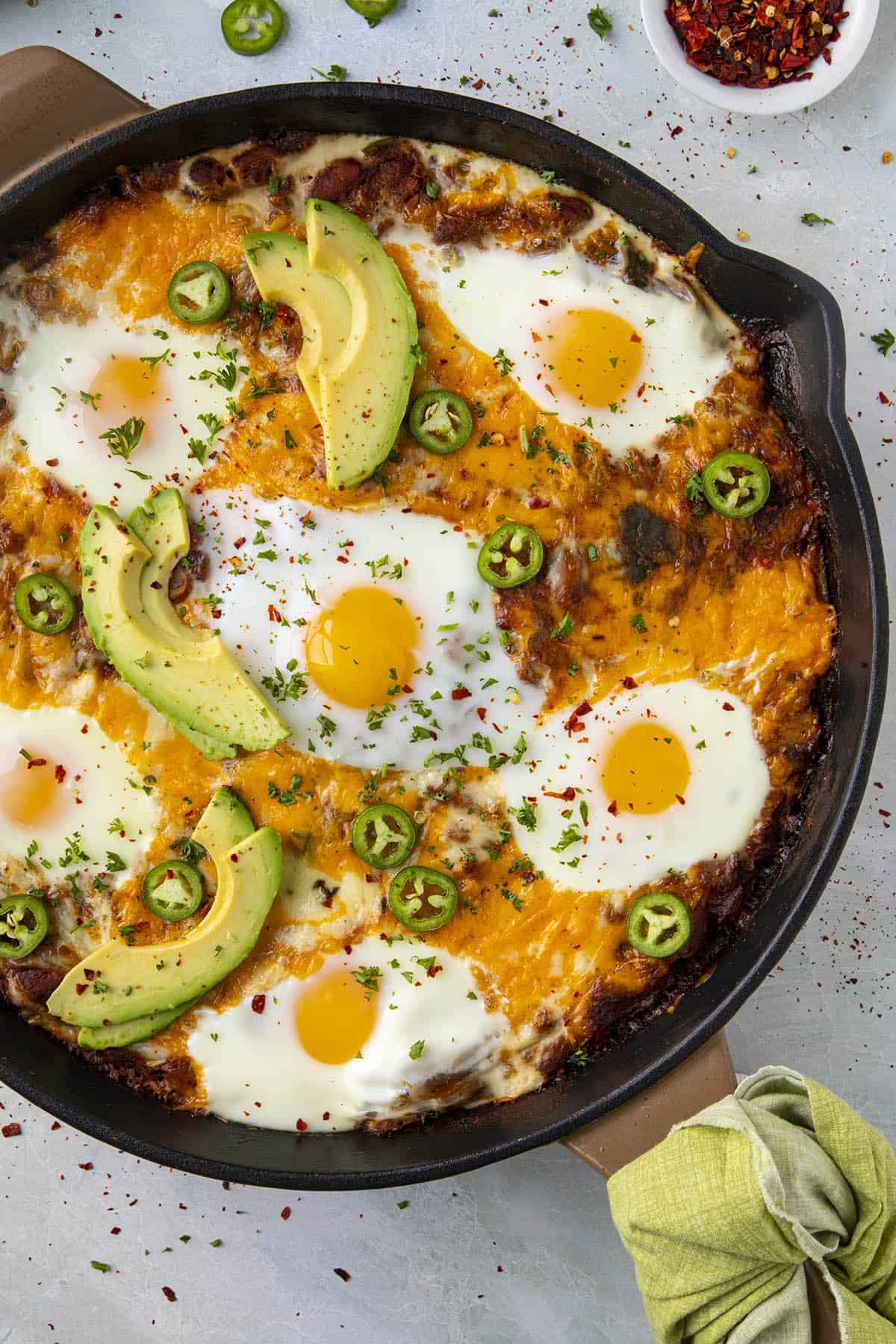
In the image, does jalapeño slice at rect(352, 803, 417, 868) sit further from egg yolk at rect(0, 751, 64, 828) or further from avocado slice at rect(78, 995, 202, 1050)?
egg yolk at rect(0, 751, 64, 828)

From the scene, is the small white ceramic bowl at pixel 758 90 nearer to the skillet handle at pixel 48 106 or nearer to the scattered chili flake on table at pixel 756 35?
the scattered chili flake on table at pixel 756 35

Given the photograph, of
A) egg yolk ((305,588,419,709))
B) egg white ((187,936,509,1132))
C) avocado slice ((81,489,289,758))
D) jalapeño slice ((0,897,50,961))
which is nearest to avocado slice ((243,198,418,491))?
egg yolk ((305,588,419,709))

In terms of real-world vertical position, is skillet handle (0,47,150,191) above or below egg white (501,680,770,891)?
above

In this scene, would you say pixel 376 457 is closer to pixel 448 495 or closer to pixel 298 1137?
pixel 448 495

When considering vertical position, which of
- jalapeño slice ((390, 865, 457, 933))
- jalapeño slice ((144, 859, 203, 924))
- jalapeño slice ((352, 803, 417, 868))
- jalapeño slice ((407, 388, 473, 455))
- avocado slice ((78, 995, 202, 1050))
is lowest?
avocado slice ((78, 995, 202, 1050))

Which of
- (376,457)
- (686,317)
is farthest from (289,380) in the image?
(686,317)

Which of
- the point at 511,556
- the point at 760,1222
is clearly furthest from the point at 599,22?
the point at 760,1222
